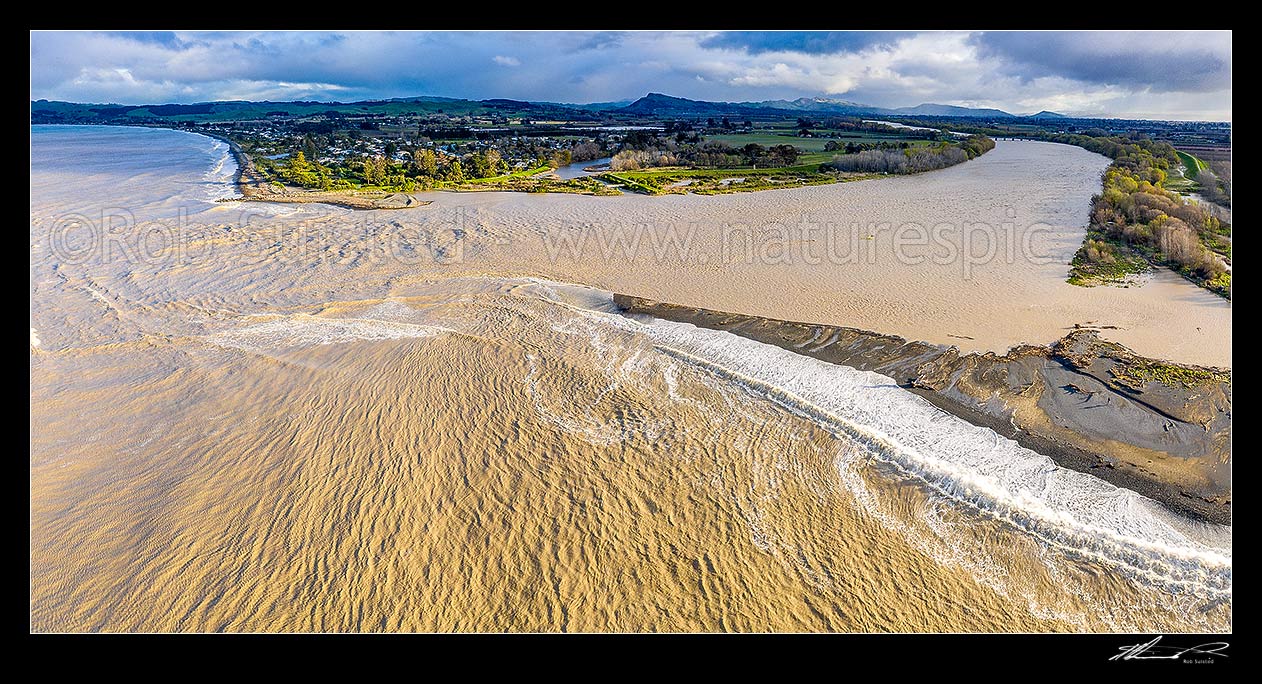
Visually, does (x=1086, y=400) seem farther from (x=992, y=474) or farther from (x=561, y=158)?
(x=561, y=158)

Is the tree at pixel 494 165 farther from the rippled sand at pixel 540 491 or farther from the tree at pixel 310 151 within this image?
the rippled sand at pixel 540 491

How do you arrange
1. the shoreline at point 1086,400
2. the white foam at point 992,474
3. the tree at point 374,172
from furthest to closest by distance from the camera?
the tree at point 374,172 < the shoreline at point 1086,400 < the white foam at point 992,474

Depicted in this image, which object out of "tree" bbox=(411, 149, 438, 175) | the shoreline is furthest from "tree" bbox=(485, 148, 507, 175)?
the shoreline

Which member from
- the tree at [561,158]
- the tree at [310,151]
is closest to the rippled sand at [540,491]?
the tree at [561,158]

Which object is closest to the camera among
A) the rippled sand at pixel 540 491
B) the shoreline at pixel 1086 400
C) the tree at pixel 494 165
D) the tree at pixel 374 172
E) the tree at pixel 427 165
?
the rippled sand at pixel 540 491
